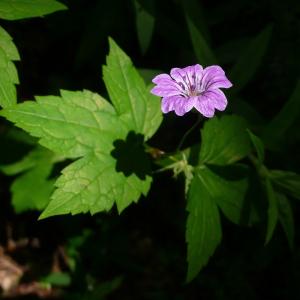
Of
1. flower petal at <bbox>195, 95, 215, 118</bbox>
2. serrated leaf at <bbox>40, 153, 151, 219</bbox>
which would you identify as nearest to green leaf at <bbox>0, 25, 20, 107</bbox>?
serrated leaf at <bbox>40, 153, 151, 219</bbox>

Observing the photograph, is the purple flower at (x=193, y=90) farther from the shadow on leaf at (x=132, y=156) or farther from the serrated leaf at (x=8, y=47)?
the serrated leaf at (x=8, y=47)

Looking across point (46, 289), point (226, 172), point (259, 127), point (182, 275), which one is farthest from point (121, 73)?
point (46, 289)

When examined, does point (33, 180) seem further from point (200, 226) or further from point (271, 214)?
point (271, 214)

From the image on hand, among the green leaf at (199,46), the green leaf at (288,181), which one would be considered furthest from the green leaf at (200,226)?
the green leaf at (199,46)

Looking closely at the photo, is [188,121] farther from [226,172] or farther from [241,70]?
[226,172]

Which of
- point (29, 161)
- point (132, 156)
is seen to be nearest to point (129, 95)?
point (132, 156)

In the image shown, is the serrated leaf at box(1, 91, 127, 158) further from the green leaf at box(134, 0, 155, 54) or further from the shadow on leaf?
the green leaf at box(134, 0, 155, 54)

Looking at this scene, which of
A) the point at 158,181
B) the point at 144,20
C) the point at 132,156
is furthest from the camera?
the point at 158,181
